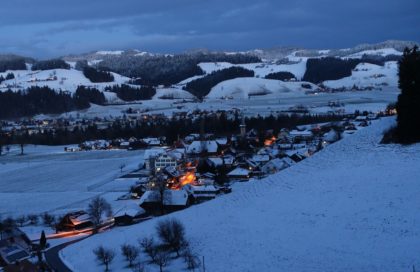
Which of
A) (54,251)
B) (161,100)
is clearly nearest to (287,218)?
(54,251)

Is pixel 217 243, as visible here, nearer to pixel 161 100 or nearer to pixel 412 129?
pixel 412 129

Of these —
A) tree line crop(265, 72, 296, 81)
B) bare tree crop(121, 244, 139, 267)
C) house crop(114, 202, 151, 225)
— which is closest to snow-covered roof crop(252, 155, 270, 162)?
house crop(114, 202, 151, 225)

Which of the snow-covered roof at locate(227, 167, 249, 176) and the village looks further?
the snow-covered roof at locate(227, 167, 249, 176)

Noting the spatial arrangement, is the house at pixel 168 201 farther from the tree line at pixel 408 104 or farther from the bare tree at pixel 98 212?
A: the tree line at pixel 408 104

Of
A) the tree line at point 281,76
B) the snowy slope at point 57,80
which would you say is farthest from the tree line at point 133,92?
the tree line at point 281,76

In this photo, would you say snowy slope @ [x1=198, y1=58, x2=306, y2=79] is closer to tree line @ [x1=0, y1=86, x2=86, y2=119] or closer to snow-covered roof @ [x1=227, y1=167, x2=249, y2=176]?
tree line @ [x1=0, y1=86, x2=86, y2=119]

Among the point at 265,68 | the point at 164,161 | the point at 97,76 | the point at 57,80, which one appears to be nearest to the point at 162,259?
the point at 164,161
